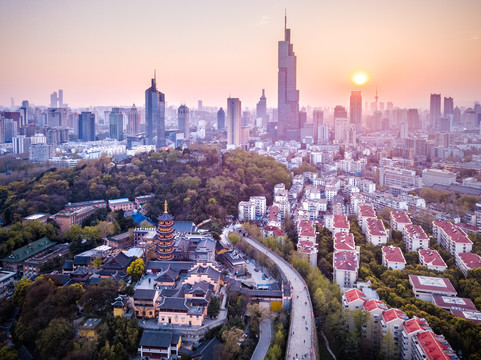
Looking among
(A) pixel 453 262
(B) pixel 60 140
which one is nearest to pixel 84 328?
(A) pixel 453 262

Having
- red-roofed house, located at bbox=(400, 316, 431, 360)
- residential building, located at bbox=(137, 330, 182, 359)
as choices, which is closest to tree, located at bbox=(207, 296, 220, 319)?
residential building, located at bbox=(137, 330, 182, 359)

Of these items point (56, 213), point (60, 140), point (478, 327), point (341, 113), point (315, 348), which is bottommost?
point (315, 348)

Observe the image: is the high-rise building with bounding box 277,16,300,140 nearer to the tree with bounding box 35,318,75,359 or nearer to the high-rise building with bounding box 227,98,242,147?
the high-rise building with bounding box 227,98,242,147

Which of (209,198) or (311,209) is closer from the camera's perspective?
(209,198)

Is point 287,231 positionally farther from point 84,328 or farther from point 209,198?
point 84,328

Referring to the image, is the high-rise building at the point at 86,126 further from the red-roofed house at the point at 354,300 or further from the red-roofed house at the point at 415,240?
the red-roofed house at the point at 354,300

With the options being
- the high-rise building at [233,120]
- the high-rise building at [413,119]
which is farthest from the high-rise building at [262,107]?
the high-rise building at [413,119]
